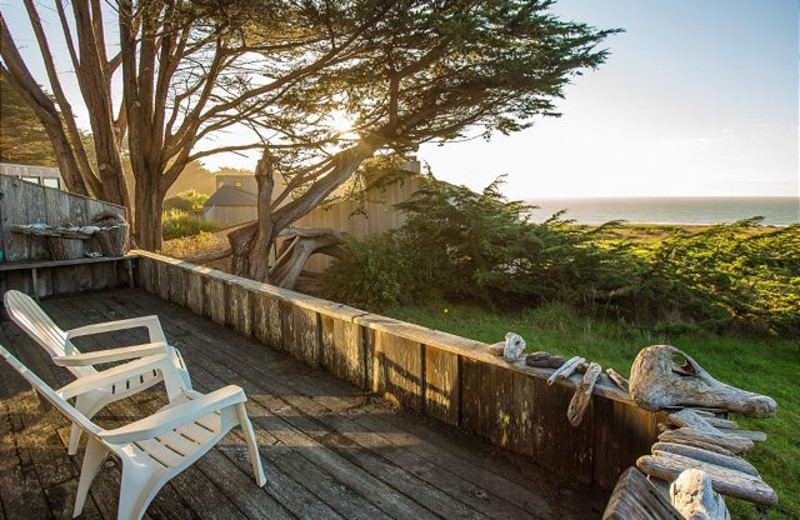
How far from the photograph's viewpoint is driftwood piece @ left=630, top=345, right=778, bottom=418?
6.09 ft

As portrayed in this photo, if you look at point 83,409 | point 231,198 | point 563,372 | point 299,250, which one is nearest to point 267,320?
point 83,409

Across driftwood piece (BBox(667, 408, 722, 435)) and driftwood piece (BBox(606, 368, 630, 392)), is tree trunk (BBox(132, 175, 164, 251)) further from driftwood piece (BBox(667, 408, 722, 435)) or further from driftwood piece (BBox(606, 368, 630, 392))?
driftwood piece (BBox(667, 408, 722, 435))

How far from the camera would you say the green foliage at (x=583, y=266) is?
22.8 ft

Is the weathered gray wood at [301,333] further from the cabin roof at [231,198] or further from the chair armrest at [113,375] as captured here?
the cabin roof at [231,198]

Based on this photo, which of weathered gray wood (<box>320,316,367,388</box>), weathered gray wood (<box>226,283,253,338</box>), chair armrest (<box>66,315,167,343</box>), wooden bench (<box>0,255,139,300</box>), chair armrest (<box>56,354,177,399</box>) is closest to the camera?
chair armrest (<box>56,354,177,399</box>)

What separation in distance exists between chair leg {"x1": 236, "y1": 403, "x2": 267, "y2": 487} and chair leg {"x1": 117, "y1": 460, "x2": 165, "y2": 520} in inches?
14.4

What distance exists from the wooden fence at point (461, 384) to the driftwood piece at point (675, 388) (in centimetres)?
9

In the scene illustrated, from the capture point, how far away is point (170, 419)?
1.72 meters

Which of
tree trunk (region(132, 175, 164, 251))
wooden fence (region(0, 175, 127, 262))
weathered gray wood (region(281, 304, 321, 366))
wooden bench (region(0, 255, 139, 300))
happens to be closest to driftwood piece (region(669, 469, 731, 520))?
weathered gray wood (region(281, 304, 321, 366))

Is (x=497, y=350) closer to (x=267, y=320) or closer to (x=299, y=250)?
(x=267, y=320)

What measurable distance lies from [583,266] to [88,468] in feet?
24.6

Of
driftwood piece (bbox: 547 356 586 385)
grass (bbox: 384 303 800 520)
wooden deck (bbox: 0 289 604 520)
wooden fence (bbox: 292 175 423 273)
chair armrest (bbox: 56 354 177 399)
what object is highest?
wooden fence (bbox: 292 175 423 273)

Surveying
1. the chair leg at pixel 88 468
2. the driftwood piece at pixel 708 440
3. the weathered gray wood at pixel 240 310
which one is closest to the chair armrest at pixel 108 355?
the chair leg at pixel 88 468

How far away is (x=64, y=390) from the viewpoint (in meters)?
2.00
